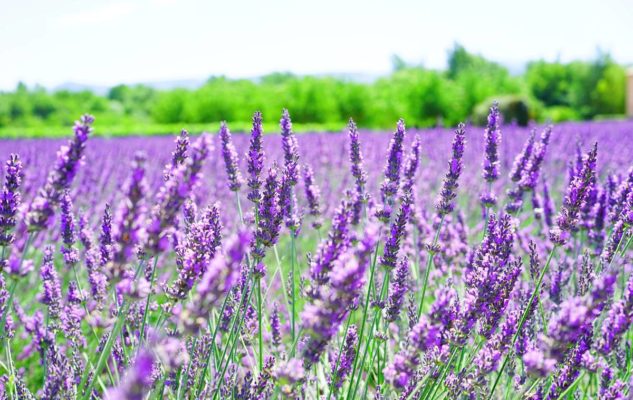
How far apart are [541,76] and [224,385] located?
2197 inches

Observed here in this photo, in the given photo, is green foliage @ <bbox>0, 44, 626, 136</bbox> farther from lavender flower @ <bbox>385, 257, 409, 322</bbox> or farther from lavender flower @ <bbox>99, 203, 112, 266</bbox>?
lavender flower @ <bbox>385, 257, 409, 322</bbox>

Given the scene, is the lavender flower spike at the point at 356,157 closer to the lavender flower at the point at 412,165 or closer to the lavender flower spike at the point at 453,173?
the lavender flower at the point at 412,165

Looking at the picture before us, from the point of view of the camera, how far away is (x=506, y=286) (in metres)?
1.87

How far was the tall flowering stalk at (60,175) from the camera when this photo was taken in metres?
1.28

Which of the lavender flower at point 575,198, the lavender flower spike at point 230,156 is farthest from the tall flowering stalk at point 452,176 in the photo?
the lavender flower spike at point 230,156

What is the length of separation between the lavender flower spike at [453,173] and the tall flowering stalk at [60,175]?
156 centimetres

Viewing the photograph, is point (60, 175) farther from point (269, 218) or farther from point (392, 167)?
point (392, 167)

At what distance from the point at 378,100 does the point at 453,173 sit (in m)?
30.8

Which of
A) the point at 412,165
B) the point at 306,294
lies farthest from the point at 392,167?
the point at 306,294

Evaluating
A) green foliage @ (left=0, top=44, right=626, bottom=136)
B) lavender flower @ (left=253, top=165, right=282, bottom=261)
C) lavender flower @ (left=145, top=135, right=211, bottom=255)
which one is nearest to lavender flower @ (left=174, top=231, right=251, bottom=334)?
lavender flower @ (left=145, top=135, right=211, bottom=255)

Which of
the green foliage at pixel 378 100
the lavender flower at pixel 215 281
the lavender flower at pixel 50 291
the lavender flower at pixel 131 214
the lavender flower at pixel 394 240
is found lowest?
the lavender flower at pixel 50 291

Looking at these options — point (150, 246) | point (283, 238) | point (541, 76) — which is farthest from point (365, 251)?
point (541, 76)

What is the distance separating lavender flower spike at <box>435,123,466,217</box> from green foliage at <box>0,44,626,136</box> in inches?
552

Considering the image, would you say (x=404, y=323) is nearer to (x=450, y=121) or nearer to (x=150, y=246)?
(x=150, y=246)
